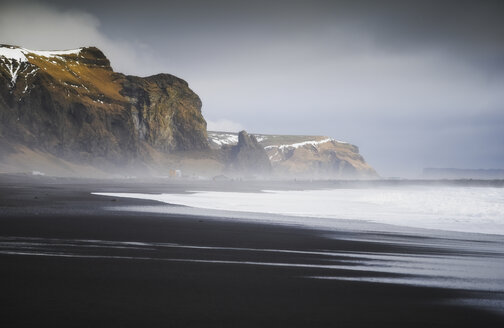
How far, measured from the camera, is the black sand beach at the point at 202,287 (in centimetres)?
665

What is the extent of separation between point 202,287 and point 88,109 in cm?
12347

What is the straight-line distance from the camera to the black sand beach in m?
6.65

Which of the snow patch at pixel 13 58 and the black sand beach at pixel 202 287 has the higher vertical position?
the snow patch at pixel 13 58

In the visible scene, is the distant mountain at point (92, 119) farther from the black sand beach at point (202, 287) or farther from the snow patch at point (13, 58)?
the black sand beach at point (202, 287)

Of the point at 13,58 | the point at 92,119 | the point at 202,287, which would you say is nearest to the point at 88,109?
the point at 92,119

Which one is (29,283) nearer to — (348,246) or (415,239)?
(348,246)

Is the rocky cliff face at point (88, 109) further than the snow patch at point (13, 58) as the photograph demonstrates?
No

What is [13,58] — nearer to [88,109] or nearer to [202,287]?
[88,109]

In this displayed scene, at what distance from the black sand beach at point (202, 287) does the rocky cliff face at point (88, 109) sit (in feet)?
325

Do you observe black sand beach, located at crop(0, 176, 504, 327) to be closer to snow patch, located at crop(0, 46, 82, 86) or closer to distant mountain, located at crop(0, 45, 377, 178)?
distant mountain, located at crop(0, 45, 377, 178)

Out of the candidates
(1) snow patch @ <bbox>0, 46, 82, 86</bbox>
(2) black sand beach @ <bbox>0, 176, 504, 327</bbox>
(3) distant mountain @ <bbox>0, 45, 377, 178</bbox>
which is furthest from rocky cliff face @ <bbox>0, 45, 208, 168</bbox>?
(2) black sand beach @ <bbox>0, 176, 504, 327</bbox>

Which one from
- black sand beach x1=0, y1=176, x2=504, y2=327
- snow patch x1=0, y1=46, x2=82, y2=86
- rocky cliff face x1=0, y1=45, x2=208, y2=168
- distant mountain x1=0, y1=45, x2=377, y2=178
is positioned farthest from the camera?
snow patch x1=0, y1=46, x2=82, y2=86

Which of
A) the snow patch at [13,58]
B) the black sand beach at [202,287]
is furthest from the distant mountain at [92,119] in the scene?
the black sand beach at [202,287]

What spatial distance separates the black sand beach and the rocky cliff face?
99119 millimetres
